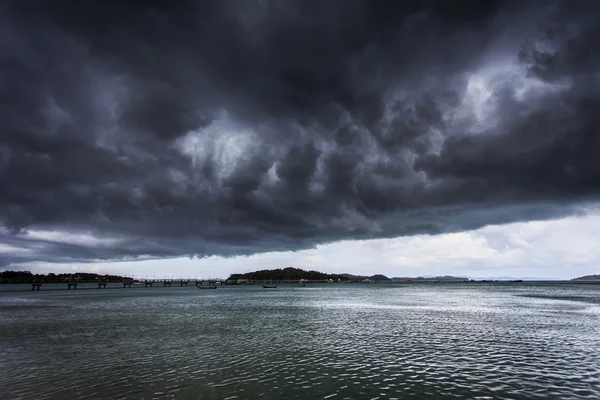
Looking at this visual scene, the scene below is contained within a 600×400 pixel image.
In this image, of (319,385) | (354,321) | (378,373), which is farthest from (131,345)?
(354,321)

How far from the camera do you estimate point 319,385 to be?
2156 centimetres

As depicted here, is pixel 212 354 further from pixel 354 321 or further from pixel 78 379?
pixel 354 321

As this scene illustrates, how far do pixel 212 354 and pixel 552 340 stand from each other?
1373 inches

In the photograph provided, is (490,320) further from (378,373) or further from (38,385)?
(38,385)

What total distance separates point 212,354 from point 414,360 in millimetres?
17255

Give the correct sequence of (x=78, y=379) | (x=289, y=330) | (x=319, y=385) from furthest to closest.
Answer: (x=289, y=330)
(x=78, y=379)
(x=319, y=385)

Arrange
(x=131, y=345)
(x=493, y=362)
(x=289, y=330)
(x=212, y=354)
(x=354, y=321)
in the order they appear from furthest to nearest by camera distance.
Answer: (x=354, y=321) < (x=289, y=330) < (x=131, y=345) < (x=212, y=354) < (x=493, y=362)

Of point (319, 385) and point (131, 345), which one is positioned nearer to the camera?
point (319, 385)

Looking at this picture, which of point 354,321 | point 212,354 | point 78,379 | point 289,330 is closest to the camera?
point 78,379

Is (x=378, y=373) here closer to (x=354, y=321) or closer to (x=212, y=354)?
(x=212, y=354)

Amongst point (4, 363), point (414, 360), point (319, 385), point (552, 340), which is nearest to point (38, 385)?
point (4, 363)

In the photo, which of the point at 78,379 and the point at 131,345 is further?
the point at 131,345

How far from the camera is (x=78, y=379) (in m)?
23.3

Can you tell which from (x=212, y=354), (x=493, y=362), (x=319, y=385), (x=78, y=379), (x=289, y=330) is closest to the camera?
(x=319, y=385)
